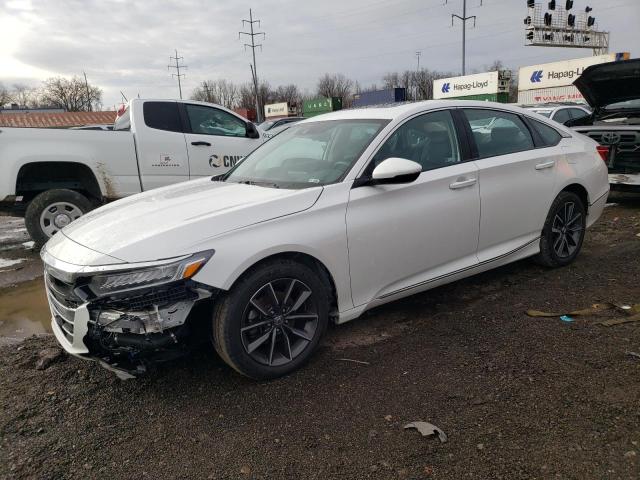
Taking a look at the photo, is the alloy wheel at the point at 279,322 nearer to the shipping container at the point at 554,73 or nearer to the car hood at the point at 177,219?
the car hood at the point at 177,219

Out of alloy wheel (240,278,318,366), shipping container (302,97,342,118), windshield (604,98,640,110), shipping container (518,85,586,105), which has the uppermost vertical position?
shipping container (302,97,342,118)

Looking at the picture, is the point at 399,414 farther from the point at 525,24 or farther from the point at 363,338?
the point at 525,24

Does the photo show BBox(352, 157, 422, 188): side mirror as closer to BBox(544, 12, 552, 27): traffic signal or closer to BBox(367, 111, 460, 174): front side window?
BBox(367, 111, 460, 174): front side window

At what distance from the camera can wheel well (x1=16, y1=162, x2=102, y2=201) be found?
6.36 m

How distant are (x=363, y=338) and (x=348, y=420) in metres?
1.03

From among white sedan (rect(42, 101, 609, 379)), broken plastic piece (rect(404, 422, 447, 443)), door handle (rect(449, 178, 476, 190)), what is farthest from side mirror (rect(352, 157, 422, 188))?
→ broken plastic piece (rect(404, 422, 447, 443))

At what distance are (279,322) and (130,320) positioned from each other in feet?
2.80

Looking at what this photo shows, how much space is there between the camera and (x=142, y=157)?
692 cm

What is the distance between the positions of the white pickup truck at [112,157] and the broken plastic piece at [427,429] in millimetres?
5457

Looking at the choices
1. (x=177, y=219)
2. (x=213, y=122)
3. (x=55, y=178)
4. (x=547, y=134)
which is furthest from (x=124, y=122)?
(x=547, y=134)

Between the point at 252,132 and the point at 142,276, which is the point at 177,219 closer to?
the point at 142,276

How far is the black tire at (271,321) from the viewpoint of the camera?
9.11ft

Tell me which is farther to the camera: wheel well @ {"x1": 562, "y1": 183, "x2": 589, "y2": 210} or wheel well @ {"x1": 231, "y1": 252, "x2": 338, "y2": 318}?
wheel well @ {"x1": 562, "y1": 183, "x2": 589, "y2": 210}

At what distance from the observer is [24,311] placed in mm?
4652
